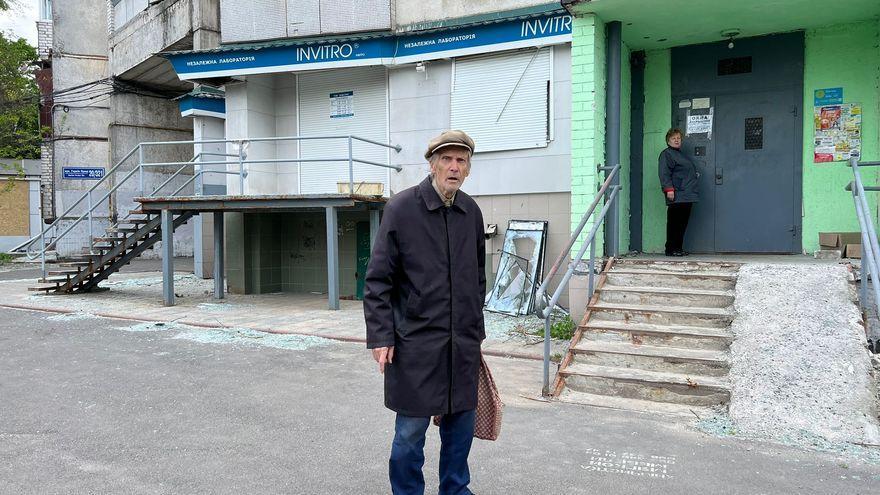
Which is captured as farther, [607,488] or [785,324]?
[785,324]

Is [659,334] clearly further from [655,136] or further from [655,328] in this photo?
[655,136]

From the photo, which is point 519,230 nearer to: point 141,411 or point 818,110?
point 818,110

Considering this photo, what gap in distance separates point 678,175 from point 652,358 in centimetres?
296

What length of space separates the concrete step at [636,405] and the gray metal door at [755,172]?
350 centimetres

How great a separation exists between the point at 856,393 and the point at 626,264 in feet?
8.79

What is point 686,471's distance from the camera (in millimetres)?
3549

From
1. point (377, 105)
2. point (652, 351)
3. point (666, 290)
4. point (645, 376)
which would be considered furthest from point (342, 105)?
point (645, 376)

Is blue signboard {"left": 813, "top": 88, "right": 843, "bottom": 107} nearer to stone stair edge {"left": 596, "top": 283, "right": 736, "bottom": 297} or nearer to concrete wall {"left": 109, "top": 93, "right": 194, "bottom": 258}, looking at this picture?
stone stair edge {"left": 596, "top": 283, "right": 736, "bottom": 297}

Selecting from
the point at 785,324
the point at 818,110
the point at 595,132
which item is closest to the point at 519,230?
the point at 595,132

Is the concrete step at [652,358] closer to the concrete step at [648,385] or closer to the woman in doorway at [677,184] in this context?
the concrete step at [648,385]

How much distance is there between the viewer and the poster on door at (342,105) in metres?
11.3

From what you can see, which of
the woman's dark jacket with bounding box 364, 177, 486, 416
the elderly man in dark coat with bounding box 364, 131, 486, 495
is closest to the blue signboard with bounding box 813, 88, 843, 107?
the elderly man in dark coat with bounding box 364, 131, 486, 495

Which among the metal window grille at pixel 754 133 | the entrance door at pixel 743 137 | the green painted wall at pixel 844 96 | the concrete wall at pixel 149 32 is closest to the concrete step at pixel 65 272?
the concrete wall at pixel 149 32

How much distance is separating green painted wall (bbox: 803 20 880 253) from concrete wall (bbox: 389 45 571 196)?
3.14 m
